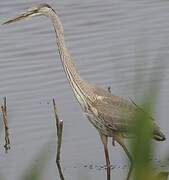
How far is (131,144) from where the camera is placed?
2445 millimetres

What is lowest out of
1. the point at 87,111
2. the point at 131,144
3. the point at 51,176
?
the point at 51,176

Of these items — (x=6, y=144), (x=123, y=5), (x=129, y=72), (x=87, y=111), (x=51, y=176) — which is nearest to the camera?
(x=87, y=111)

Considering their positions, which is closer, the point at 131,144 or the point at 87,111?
the point at 131,144

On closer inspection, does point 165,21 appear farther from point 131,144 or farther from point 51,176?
point 131,144

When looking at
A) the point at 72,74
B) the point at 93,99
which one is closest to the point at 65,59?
the point at 72,74

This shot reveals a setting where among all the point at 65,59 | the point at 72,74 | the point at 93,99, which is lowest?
the point at 93,99

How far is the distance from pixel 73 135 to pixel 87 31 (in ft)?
9.91

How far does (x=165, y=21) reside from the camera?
10.9m

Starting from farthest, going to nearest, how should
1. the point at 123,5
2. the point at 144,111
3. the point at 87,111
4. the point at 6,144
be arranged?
the point at 123,5, the point at 6,144, the point at 87,111, the point at 144,111

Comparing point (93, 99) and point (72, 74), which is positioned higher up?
point (72, 74)

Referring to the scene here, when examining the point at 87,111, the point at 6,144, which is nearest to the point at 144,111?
the point at 87,111

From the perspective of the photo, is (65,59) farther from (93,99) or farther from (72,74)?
(93,99)

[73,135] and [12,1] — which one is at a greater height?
[12,1]

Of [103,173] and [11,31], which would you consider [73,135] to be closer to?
[103,173]
